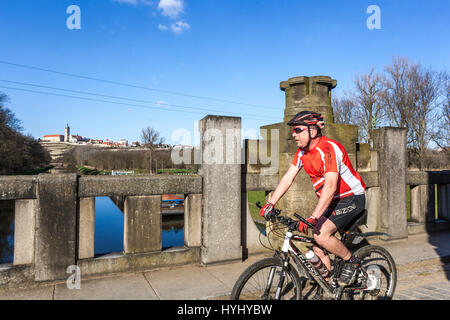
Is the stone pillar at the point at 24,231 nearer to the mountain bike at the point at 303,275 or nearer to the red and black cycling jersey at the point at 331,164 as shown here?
the mountain bike at the point at 303,275

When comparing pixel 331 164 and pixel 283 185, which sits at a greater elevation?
pixel 331 164

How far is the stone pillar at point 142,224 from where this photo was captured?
485 cm

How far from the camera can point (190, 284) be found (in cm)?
439

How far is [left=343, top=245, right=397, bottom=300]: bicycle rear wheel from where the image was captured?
3537mm

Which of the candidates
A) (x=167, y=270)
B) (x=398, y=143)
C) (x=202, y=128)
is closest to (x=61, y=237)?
(x=167, y=270)

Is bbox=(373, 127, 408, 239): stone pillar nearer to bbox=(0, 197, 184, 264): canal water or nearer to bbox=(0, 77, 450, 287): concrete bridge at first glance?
bbox=(0, 77, 450, 287): concrete bridge

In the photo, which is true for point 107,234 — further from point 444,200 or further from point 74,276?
point 444,200

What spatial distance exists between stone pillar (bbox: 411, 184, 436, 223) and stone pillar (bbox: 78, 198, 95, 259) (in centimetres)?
772

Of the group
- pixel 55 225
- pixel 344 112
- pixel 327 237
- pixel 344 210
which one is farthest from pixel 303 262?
pixel 344 112

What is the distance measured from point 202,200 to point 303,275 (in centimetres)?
239

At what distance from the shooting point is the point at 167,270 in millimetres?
5004

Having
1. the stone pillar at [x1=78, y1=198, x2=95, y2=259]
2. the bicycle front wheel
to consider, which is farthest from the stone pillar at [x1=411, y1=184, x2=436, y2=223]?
the stone pillar at [x1=78, y1=198, x2=95, y2=259]
